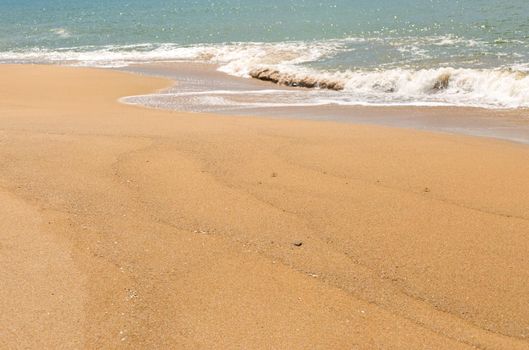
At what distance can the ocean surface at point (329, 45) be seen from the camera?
12516 mm

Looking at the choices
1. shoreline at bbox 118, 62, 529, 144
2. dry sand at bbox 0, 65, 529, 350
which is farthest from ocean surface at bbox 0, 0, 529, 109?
dry sand at bbox 0, 65, 529, 350

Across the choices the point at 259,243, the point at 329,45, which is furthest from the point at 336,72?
the point at 259,243

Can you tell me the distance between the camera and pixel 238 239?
4219 millimetres

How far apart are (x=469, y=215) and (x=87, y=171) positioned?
11.4 feet

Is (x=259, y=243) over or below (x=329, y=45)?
over

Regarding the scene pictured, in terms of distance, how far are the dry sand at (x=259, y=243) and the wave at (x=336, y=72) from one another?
192 inches

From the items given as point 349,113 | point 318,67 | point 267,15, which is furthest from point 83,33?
point 349,113

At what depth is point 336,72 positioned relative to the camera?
1521 cm

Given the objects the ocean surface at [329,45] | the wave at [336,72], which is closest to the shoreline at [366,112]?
the ocean surface at [329,45]

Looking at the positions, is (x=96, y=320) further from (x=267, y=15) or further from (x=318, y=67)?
(x=267, y=15)

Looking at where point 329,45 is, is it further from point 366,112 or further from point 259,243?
point 259,243

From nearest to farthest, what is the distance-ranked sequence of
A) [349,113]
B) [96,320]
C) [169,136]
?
[96,320], [169,136], [349,113]

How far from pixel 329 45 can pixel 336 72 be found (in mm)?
5964

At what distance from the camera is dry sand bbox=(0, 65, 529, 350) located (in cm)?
321
